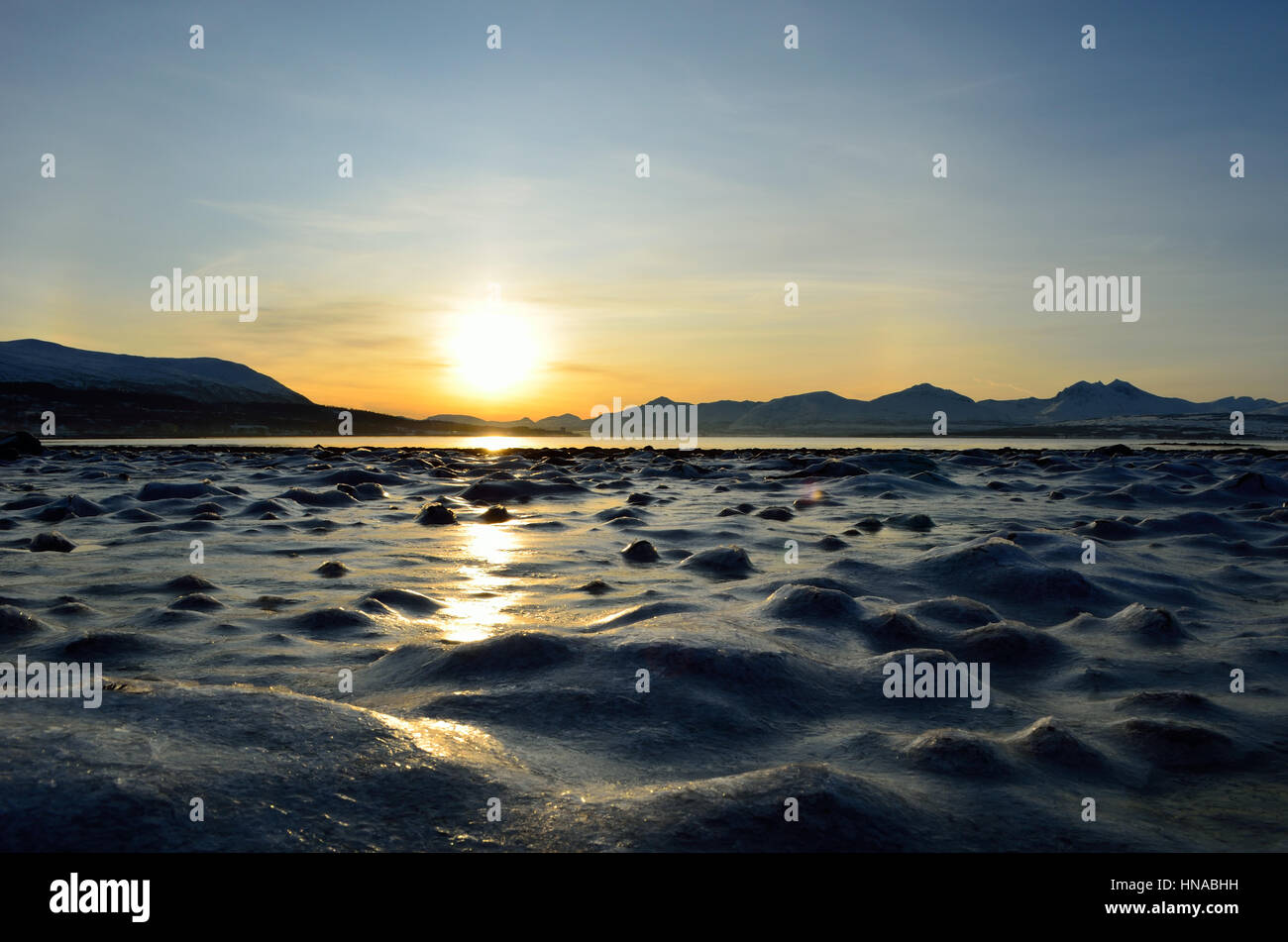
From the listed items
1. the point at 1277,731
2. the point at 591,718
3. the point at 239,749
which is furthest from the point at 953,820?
the point at 239,749

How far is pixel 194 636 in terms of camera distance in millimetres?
4695

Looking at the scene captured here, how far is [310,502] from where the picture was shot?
40.9ft

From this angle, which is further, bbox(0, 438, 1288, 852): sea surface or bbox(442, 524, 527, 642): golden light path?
bbox(442, 524, 527, 642): golden light path

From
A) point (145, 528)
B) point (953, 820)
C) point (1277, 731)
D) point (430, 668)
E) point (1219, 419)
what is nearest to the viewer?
point (953, 820)

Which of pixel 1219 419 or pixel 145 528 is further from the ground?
pixel 1219 419

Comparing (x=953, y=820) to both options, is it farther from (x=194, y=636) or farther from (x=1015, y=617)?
(x=194, y=636)

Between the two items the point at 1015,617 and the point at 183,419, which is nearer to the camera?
the point at 1015,617

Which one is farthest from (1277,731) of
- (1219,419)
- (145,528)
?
(1219,419)

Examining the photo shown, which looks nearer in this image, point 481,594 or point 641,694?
point 641,694

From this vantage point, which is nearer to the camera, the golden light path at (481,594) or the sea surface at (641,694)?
the sea surface at (641,694)

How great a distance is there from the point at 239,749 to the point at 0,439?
33.5m

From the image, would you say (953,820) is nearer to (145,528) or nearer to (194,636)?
(194,636)
